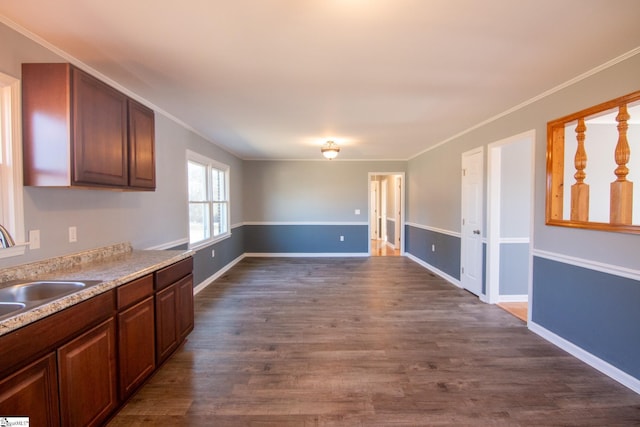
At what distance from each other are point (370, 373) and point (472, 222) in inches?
114

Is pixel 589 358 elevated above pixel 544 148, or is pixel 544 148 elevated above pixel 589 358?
pixel 544 148

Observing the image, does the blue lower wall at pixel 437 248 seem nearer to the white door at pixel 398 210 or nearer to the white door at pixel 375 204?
the white door at pixel 398 210

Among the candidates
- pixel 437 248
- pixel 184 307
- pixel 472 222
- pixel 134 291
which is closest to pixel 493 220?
pixel 472 222

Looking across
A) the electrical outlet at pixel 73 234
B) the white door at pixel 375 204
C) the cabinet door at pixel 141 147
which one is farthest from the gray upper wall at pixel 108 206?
the white door at pixel 375 204

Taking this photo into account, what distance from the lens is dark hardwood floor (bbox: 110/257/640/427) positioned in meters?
1.92

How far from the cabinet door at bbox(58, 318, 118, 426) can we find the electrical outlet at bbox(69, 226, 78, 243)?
0.90 meters

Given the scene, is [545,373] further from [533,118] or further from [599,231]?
[533,118]

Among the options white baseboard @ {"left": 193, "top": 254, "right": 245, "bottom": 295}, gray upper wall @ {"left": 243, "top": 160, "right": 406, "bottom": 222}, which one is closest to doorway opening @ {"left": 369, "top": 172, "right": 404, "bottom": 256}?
gray upper wall @ {"left": 243, "top": 160, "right": 406, "bottom": 222}

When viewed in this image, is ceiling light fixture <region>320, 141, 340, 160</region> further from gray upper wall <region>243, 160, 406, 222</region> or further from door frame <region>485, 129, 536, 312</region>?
door frame <region>485, 129, 536, 312</region>

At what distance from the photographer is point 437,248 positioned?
5.55m

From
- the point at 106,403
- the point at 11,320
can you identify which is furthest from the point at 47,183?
the point at 106,403

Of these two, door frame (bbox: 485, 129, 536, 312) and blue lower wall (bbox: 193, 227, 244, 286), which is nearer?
door frame (bbox: 485, 129, 536, 312)

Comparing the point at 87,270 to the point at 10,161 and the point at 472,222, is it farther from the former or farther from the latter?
the point at 472,222

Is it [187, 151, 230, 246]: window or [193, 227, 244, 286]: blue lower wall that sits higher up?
[187, 151, 230, 246]: window
